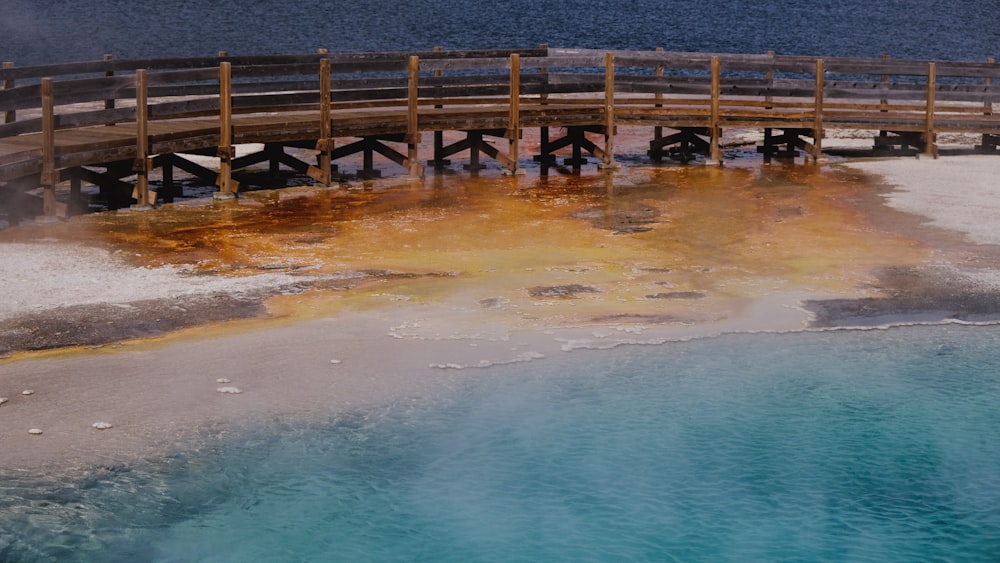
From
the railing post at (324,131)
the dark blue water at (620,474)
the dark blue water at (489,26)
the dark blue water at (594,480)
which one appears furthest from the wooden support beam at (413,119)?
the dark blue water at (489,26)

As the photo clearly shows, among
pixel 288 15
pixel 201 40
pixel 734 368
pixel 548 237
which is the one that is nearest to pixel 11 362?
pixel 734 368

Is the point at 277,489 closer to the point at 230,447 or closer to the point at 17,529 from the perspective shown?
the point at 230,447

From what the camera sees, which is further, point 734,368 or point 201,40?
point 201,40

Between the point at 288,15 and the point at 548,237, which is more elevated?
the point at 288,15

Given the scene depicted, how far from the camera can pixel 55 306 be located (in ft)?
37.8

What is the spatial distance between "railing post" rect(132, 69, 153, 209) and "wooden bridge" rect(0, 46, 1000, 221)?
0.02 m

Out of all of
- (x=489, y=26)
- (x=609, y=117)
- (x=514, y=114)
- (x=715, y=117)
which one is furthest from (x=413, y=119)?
(x=489, y=26)

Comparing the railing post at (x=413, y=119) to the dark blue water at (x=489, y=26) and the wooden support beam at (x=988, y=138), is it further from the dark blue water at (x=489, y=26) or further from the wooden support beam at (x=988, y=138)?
the dark blue water at (x=489, y=26)

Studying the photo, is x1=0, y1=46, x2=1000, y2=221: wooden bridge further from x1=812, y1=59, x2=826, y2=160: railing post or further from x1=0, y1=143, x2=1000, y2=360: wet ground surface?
x1=0, y1=143, x2=1000, y2=360: wet ground surface

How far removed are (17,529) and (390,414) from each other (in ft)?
8.77

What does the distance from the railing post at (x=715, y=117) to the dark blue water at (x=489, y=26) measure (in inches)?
2273

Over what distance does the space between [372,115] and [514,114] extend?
2.43m

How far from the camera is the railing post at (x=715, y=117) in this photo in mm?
23266

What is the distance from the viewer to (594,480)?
823 centimetres
